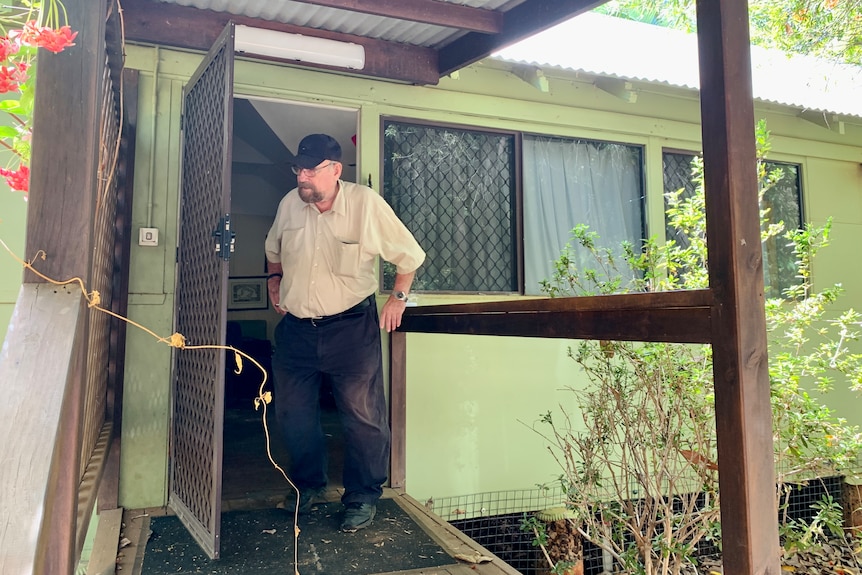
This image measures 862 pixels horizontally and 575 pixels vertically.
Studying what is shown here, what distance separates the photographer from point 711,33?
145 cm

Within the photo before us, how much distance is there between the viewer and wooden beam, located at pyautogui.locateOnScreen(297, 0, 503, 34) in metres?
2.85

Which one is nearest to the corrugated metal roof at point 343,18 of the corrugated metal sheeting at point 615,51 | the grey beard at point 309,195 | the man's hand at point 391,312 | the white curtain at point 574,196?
the corrugated metal sheeting at point 615,51

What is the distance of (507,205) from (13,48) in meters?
3.15

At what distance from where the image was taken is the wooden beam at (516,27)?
287 cm

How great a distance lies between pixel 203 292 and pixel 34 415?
160 cm

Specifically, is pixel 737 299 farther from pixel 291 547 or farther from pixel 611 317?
pixel 291 547

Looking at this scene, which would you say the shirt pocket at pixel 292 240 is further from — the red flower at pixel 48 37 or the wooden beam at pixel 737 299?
the wooden beam at pixel 737 299

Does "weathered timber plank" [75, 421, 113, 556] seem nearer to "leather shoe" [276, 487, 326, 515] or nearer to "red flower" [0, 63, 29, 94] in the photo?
"leather shoe" [276, 487, 326, 515]

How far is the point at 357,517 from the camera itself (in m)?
2.86

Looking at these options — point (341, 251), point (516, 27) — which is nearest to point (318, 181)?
point (341, 251)

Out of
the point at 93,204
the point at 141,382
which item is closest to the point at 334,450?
the point at 141,382

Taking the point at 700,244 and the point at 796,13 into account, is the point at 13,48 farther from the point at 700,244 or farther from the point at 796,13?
the point at 796,13

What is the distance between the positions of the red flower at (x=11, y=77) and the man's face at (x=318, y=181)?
1364 mm

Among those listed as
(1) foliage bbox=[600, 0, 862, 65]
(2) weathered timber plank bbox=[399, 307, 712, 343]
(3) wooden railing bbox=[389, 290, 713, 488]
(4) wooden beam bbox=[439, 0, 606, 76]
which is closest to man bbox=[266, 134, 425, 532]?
(3) wooden railing bbox=[389, 290, 713, 488]
